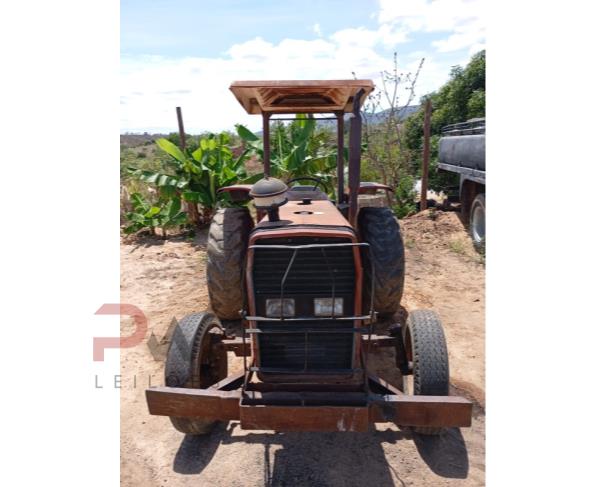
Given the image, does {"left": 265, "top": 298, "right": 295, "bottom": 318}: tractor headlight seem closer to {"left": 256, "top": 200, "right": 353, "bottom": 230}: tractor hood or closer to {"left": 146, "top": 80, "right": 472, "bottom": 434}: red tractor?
{"left": 146, "top": 80, "right": 472, "bottom": 434}: red tractor

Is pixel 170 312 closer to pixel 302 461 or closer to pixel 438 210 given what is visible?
pixel 302 461

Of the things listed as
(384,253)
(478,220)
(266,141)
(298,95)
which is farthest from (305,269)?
(478,220)

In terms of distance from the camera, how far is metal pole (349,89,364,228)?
306cm

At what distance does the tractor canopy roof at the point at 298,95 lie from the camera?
11.4 ft

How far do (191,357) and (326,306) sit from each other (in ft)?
3.50

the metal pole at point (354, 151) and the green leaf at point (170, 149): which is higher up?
the green leaf at point (170, 149)

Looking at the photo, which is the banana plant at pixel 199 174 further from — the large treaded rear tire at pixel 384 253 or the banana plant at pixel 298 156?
the large treaded rear tire at pixel 384 253

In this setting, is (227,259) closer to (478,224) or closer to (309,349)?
(309,349)

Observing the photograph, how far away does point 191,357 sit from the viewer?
9.82ft

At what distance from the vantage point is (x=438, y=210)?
9.64 m

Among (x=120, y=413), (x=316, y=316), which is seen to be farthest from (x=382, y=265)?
(x=120, y=413)

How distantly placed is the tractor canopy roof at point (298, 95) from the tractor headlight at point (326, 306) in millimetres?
1830

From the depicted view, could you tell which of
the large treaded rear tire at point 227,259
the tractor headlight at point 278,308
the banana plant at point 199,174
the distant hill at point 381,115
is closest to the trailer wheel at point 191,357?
the tractor headlight at point 278,308

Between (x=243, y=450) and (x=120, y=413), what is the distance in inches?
47.7
